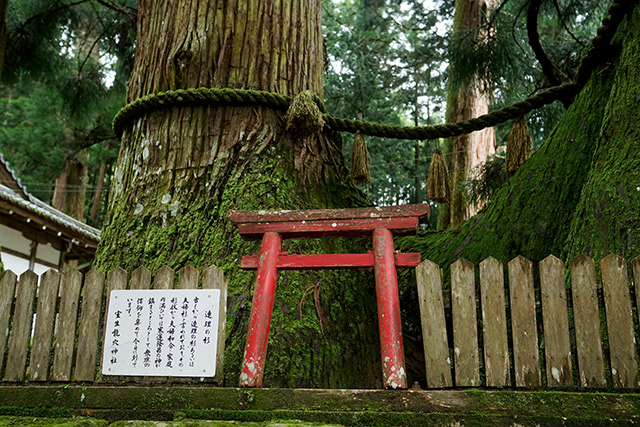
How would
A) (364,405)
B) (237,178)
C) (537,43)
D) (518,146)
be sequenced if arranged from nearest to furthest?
(364,405) → (237,178) → (518,146) → (537,43)

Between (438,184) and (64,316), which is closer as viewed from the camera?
(64,316)

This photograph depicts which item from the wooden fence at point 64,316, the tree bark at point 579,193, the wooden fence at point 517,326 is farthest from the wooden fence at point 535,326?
the wooden fence at point 64,316

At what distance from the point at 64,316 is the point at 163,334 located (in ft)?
1.68

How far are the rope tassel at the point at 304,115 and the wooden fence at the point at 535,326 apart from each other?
132 centimetres

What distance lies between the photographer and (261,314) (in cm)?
198

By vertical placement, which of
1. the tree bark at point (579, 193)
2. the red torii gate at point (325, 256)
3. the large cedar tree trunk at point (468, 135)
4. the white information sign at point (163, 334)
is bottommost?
the white information sign at point (163, 334)

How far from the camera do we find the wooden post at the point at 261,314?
189 cm

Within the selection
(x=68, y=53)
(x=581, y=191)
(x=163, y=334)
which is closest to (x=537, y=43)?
(x=581, y=191)

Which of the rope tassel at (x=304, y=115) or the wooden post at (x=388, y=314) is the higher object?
the rope tassel at (x=304, y=115)

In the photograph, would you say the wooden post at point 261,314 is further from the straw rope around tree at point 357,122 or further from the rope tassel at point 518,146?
the rope tassel at point 518,146

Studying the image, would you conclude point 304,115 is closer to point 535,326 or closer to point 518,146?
point 518,146

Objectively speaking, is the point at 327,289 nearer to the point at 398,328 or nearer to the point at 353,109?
the point at 398,328

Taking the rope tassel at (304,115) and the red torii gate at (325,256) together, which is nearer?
the red torii gate at (325,256)

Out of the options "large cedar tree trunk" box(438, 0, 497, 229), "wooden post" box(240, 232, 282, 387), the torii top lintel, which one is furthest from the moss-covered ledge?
"large cedar tree trunk" box(438, 0, 497, 229)
